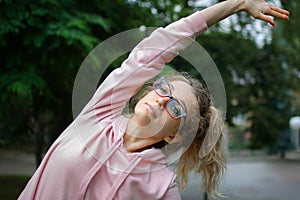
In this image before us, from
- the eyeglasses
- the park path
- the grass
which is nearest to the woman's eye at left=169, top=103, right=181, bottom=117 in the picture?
the eyeglasses

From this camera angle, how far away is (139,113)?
1.54 metres

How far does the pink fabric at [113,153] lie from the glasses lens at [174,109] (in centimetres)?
12

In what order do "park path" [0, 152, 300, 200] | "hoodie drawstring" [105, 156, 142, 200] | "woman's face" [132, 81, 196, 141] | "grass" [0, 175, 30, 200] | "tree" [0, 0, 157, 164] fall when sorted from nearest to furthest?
"hoodie drawstring" [105, 156, 142, 200]
"woman's face" [132, 81, 196, 141]
"tree" [0, 0, 157, 164]
"grass" [0, 175, 30, 200]
"park path" [0, 152, 300, 200]

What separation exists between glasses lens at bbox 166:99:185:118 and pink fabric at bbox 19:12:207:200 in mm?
125

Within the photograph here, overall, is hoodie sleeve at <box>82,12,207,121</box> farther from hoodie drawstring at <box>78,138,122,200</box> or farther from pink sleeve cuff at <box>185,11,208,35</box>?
hoodie drawstring at <box>78,138,122,200</box>

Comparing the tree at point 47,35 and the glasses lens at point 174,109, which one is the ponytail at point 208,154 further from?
the tree at point 47,35

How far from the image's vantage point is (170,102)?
5.14 feet

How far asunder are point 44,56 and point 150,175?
4.18 meters

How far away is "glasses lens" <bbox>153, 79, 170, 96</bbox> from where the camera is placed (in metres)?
1.60

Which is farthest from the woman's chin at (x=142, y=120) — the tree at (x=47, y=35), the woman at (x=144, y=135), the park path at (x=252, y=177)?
the park path at (x=252, y=177)

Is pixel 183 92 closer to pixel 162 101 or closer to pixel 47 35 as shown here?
pixel 162 101

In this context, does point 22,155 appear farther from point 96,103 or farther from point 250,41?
point 96,103

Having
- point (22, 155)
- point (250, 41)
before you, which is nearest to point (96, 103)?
point (250, 41)

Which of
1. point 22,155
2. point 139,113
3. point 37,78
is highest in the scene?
point 139,113
